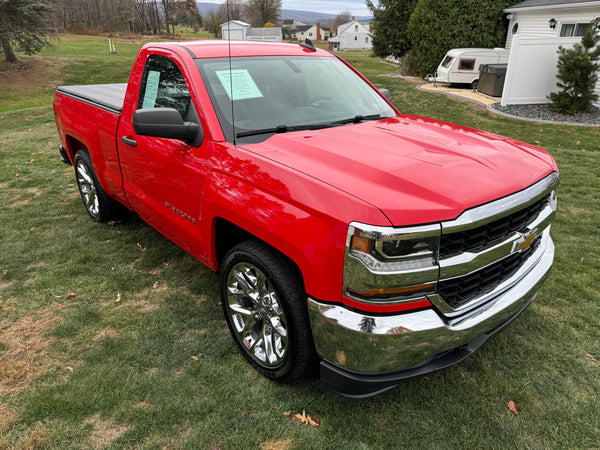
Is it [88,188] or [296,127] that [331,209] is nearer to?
[296,127]

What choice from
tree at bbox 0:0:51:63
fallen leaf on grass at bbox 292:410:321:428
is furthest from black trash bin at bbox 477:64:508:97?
tree at bbox 0:0:51:63

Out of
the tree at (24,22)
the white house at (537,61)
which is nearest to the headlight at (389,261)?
the white house at (537,61)

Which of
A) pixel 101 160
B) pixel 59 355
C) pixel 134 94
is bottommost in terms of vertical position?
pixel 59 355

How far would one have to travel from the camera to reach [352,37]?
92688 mm

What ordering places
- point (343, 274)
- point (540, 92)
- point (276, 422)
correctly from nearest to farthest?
1. point (343, 274)
2. point (276, 422)
3. point (540, 92)

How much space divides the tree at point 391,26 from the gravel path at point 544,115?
1337cm

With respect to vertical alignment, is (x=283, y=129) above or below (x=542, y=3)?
below

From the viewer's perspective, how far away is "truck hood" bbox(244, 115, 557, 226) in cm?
206

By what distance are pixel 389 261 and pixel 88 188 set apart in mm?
4471

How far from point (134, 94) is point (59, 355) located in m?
2.16

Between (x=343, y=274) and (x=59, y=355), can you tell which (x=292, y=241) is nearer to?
(x=343, y=274)

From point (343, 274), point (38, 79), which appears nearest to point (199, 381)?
point (343, 274)

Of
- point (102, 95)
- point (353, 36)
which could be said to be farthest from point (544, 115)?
point (353, 36)

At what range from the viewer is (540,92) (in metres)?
13.0
